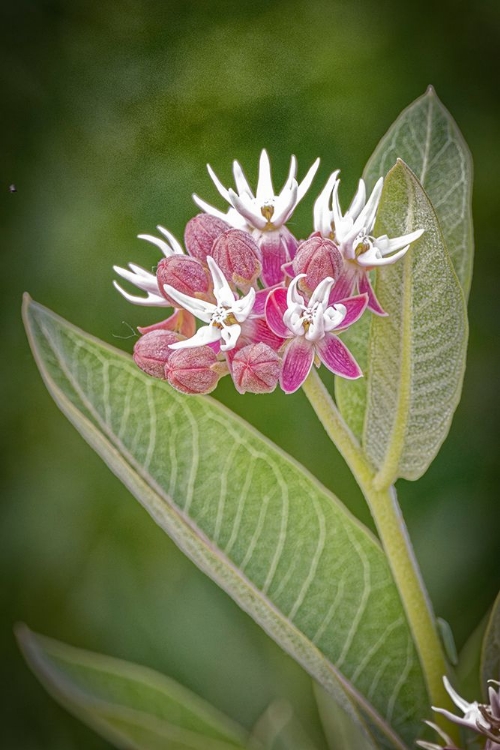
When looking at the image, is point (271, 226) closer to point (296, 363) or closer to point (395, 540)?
point (296, 363)

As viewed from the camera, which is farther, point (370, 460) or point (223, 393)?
point (223, 393)

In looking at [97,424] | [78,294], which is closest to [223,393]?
[78,294]

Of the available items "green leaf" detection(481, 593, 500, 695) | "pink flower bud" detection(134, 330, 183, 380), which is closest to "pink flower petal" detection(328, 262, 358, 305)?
"pink flower bud" detection(134, 330, 183, 380)

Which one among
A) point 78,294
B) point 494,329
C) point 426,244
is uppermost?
point 78,294

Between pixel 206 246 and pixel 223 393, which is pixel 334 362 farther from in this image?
pixel 223 393

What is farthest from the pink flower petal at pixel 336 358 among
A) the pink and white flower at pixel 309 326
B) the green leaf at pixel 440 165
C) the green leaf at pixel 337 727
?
the green leaf at pixel 337 727

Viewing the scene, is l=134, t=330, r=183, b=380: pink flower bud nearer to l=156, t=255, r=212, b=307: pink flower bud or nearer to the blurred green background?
l=156, t=255, r=212, b=307: pink flower bud

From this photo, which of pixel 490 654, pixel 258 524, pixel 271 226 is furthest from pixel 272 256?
pixel 490 654
